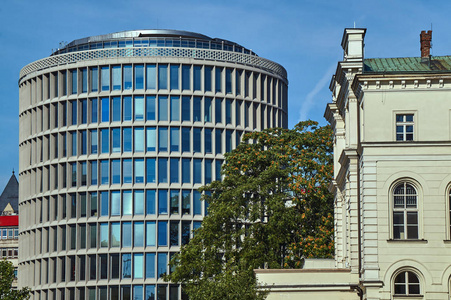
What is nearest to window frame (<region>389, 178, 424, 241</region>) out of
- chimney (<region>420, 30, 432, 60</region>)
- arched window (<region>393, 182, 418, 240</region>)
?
arched window (<region>393, 182, 418, 240</region>)

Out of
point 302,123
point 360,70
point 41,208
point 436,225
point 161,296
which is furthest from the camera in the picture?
point 41,208

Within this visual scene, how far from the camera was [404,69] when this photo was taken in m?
46.1

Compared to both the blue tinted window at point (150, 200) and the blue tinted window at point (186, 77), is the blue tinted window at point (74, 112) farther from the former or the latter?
the blue tinted window at point (186, 77)

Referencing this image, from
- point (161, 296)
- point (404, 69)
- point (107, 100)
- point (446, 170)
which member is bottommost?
point (161, 296)

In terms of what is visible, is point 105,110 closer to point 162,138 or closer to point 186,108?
point 162,138

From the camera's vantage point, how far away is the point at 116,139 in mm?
103250

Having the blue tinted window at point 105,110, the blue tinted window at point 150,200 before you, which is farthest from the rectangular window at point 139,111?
the blue tinted window at point 150,200

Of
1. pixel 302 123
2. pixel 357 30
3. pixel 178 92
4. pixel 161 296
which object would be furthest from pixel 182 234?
pixel 357 30

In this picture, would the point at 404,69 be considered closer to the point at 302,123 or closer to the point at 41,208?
the point at 302,123

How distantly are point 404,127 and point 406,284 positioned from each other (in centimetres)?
677

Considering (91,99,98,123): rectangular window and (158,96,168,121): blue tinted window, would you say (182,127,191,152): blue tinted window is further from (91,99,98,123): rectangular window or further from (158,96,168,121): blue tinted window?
(91,99,98,123): rectangular window

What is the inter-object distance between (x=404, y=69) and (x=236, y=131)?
60239mm

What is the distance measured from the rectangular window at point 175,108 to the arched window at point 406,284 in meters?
61.9

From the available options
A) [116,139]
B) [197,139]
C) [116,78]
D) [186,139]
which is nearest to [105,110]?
[116,139]
